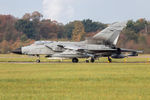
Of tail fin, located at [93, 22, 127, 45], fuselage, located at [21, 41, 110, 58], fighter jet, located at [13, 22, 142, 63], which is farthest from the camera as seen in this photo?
tail fin, located at [93, 22, 127, 45]

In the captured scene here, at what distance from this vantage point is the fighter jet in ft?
125

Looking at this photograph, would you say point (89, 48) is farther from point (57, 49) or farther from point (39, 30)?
point (39, 30)

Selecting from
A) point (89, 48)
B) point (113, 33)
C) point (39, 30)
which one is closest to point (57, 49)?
point (89, 48)

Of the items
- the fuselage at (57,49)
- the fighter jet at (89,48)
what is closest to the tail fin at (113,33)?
the fighter jet at (89,48)

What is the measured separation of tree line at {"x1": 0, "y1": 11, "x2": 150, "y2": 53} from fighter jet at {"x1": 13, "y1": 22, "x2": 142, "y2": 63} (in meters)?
17.0

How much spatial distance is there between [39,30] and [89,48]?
63809 mm

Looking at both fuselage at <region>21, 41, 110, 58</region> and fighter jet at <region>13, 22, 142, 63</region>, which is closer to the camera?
fuselage at <region>21, 41, 110, 58</region>

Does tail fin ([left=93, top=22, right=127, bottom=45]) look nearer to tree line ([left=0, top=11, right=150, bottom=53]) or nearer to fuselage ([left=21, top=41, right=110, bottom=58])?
fuselage ([left=21, top=41, right=110, bottom=58])

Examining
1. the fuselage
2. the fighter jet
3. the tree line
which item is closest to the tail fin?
the fighter jet

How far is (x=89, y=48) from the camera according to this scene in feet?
127

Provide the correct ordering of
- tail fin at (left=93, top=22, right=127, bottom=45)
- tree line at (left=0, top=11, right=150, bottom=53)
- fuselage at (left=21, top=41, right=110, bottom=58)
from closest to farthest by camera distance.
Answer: fuselage at (left=21, top=41, right=110, bottom=58) < tail fin at (left=93, top=22, right=127, bottom=45) < tree line at (left=0, top=11, right=150, bottom=53)

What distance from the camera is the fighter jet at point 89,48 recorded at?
3809cm

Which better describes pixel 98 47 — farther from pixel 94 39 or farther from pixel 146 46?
pixel 146 46

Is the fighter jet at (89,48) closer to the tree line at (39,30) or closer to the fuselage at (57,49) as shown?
the fuselage at (57,49)
